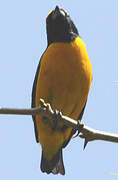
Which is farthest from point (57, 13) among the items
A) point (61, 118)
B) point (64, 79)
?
point (61, 118)

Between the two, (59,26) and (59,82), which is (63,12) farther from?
(59,82)

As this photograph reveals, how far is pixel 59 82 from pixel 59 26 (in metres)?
1.15

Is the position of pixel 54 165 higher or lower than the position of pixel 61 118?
lower

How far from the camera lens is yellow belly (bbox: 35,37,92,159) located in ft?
15.4

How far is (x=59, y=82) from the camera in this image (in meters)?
4.68

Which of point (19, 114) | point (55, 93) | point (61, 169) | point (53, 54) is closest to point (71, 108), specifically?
point (55, 93)

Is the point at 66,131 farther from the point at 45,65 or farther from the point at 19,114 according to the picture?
the point at 19,114

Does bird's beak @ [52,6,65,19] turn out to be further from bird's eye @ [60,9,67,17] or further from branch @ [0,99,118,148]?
branch @ [0,99,118,148]

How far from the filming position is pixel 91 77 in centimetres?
502

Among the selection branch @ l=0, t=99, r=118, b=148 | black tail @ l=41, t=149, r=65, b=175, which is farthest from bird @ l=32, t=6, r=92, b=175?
branch @ l=0, t=99, r=118, b=148

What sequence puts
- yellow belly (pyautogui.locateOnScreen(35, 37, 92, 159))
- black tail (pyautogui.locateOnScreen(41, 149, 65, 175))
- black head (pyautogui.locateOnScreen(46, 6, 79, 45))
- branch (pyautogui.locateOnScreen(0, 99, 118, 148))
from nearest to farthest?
branch (pyautogui.locateOnScreen(0, 99, 118, 148))
yellow belly (pyautogui.locateOnScreen(35, 37, 92, 159))
black head (pyautogui.locateOnScreen(46, 6, 79, 45))
black tail (pyautogui.locateOnScreen(41, 149, 65, 175))

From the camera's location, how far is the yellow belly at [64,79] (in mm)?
4688

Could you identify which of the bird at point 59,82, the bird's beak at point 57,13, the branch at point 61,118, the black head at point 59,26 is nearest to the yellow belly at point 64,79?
the bird at point 59,82

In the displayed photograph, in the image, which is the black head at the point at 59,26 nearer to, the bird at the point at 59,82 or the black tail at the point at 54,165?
the bird at the point at 59,82
